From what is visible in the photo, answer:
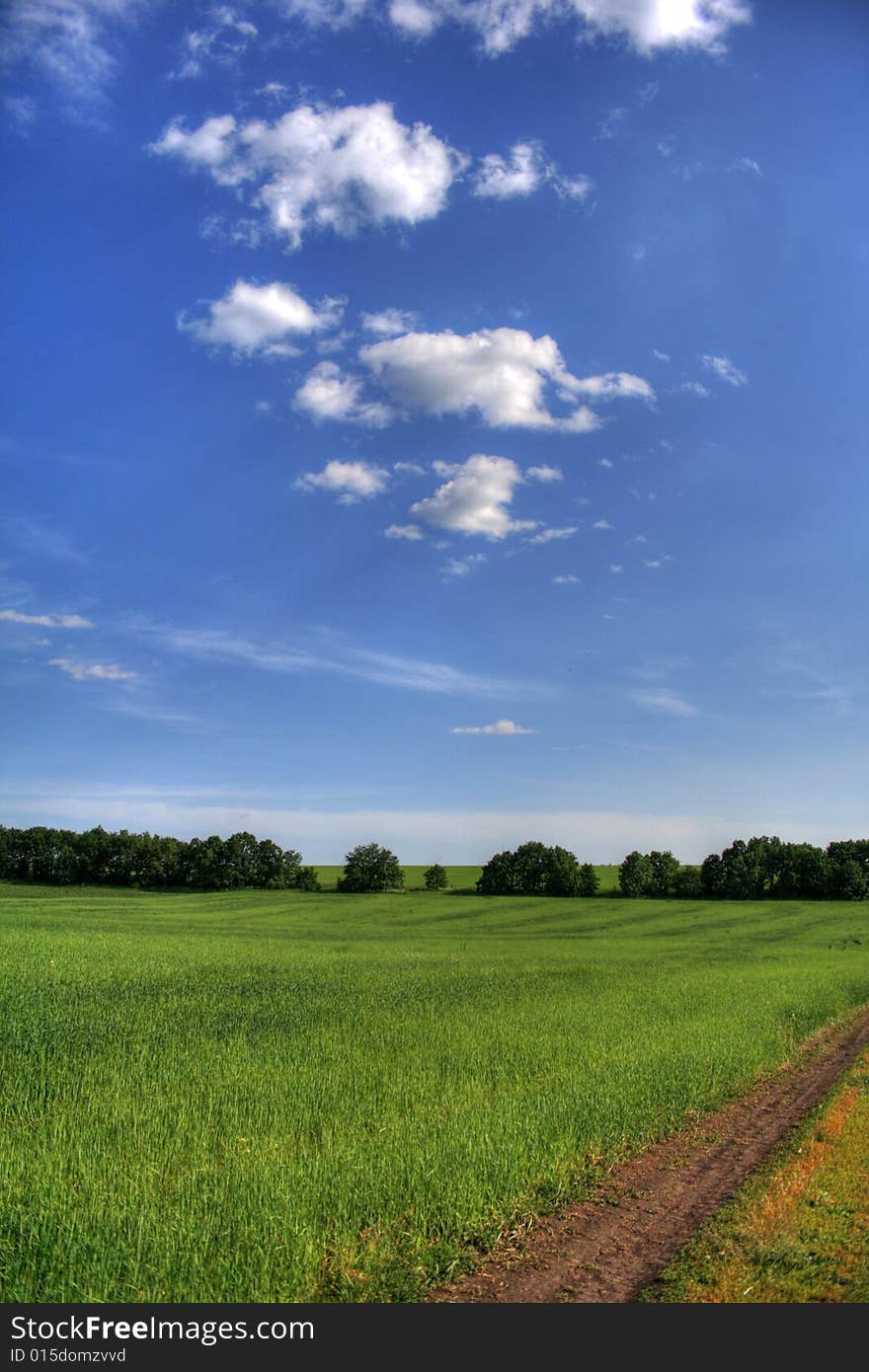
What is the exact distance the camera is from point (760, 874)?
365ft

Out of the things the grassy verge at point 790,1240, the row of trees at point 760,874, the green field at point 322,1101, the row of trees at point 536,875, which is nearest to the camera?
the grassy verge at point 790,1240

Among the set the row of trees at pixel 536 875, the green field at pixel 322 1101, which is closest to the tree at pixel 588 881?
the row of trees at pixel 536 875

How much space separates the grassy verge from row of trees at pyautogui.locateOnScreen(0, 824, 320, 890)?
11973 centimetres

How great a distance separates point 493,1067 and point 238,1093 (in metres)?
5.43

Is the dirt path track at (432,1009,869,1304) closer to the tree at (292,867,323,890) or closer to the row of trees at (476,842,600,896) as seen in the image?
the row of trees at (476,842,600,896)

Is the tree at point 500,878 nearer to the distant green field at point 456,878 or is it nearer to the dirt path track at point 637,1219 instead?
the distant green field at point 456,878

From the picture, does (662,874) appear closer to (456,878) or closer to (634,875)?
(634,875)

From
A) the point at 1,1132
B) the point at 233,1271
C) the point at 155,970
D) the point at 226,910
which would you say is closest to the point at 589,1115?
the point at 233,1271

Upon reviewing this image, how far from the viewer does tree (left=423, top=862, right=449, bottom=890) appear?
129125mm

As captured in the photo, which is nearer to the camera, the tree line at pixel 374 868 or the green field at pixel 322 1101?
the green field at pixel 322 1101

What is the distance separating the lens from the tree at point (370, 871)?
123 metres
